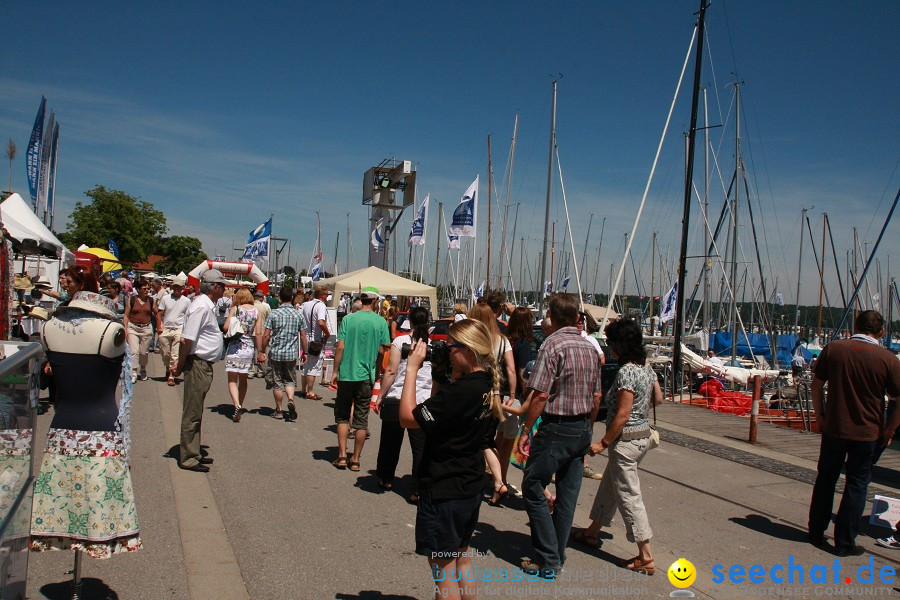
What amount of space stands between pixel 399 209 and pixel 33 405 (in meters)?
31.8

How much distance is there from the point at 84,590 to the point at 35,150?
1735 centimetres

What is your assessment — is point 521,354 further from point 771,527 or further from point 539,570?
point 771,527

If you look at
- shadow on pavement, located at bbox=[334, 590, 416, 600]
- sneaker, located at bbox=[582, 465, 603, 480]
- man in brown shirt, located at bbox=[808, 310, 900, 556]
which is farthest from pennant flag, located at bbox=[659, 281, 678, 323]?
shadow on pavement, located at bbox=[334, 590, 416, 600]

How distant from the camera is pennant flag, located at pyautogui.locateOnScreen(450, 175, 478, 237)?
2325 cm

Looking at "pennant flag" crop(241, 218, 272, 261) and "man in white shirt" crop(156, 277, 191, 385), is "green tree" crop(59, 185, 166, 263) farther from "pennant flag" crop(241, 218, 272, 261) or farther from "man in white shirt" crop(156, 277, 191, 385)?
"man in white shirt" crop(156, 277, 191, 385)

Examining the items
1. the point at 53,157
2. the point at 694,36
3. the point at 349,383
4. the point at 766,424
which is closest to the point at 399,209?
the point at 53,157

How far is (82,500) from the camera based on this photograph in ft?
11.8

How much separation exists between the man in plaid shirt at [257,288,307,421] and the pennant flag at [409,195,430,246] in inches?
660

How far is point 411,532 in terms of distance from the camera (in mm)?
5297

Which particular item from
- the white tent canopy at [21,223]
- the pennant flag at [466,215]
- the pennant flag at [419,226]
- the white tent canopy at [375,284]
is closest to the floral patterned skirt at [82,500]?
the white tent canopy at [21,223]

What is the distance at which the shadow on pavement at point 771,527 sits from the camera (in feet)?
18.8

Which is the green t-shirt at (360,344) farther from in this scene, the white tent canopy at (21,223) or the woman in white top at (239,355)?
the white tent canopy at (21,223)

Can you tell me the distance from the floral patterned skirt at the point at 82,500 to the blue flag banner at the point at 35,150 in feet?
55.8

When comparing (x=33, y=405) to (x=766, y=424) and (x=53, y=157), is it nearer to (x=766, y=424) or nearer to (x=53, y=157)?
(x=766, y=424)
